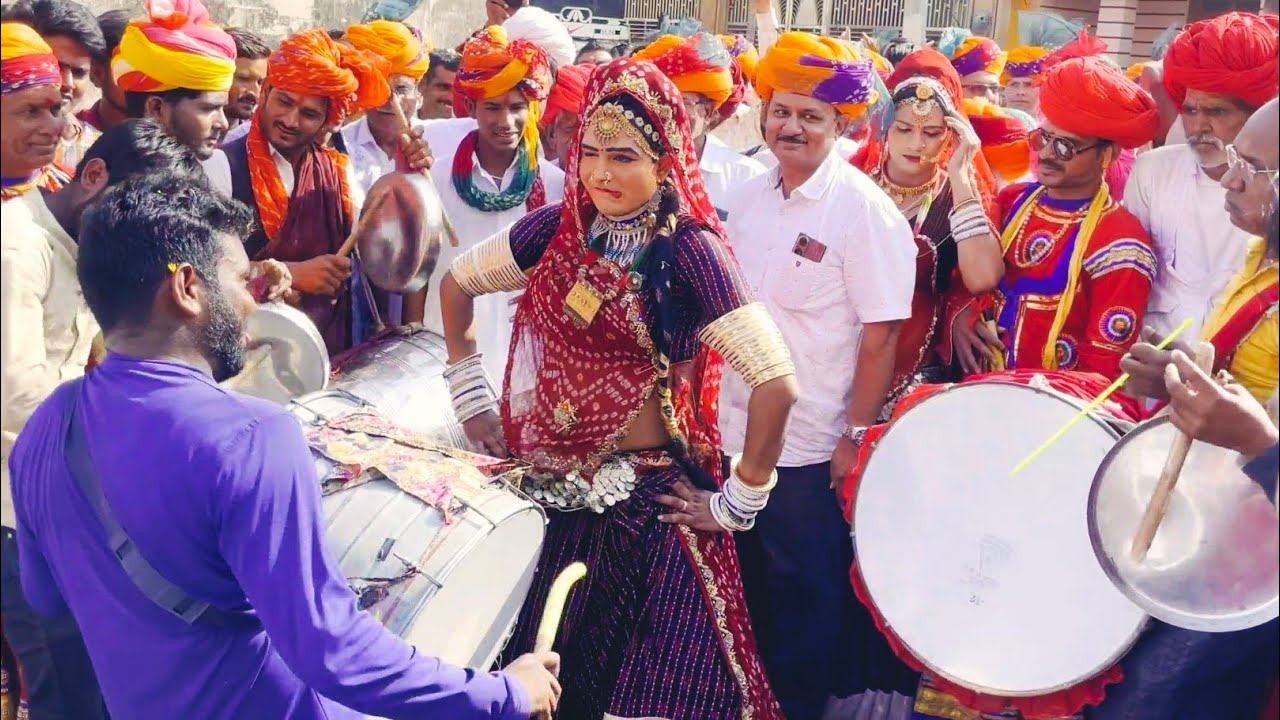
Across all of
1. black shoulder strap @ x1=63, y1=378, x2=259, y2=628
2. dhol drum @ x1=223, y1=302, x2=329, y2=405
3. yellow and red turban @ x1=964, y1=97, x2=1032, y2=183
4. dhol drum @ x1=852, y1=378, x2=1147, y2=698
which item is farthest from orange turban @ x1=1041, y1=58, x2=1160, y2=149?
black shoulder strap @ x1=63, y1=378, x2=259, y2=628

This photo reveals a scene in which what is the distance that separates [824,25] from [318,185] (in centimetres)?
2540

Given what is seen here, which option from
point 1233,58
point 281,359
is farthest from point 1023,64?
point 281,359

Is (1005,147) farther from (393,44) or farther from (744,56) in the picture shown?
(393,44)

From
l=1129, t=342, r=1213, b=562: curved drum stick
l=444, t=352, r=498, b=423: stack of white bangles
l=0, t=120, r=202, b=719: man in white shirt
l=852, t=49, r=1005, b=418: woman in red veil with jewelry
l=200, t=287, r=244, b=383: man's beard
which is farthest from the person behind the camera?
l=852, t=49, r=1005, b=418: woman in red veil with jewelry

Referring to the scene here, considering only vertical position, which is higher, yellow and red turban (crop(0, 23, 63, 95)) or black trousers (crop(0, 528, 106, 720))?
yellow and red turban (crop(0, 23, 63, 95))

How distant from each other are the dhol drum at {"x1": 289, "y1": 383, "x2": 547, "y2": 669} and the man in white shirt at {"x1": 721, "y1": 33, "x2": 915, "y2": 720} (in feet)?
4.19

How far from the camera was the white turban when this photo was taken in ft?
21.9

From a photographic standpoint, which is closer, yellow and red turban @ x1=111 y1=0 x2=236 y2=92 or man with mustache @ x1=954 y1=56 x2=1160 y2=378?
man with mustache @ x1=954 y1=56 x2=1160 y2=378

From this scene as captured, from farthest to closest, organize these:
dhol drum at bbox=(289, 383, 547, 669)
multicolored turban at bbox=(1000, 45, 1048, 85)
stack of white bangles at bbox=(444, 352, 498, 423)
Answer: multicolored turban at bbox=(1000, 45, 1048, 85) → stack of white bangles at bbox=(444, 352, 498, 423) → dhol drum at bbox=(289, 383, 547, 669)

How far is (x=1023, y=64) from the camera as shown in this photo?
30.6ft

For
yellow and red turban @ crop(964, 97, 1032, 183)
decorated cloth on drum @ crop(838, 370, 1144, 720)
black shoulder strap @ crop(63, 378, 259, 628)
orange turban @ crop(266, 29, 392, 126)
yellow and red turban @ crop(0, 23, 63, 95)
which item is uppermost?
yellow and red turban @ crop(0, 23, 63, 95)

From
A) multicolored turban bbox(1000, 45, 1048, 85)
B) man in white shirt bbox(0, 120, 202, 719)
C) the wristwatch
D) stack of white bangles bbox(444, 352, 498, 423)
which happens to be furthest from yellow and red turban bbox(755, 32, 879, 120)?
multicolored turban bbox(1000, 45, 1048, 85)

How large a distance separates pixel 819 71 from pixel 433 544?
210cm

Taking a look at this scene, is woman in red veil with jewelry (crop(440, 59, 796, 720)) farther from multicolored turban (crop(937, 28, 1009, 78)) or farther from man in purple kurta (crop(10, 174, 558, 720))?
multicolored turban (crop(937, 28, 1009, 78))
